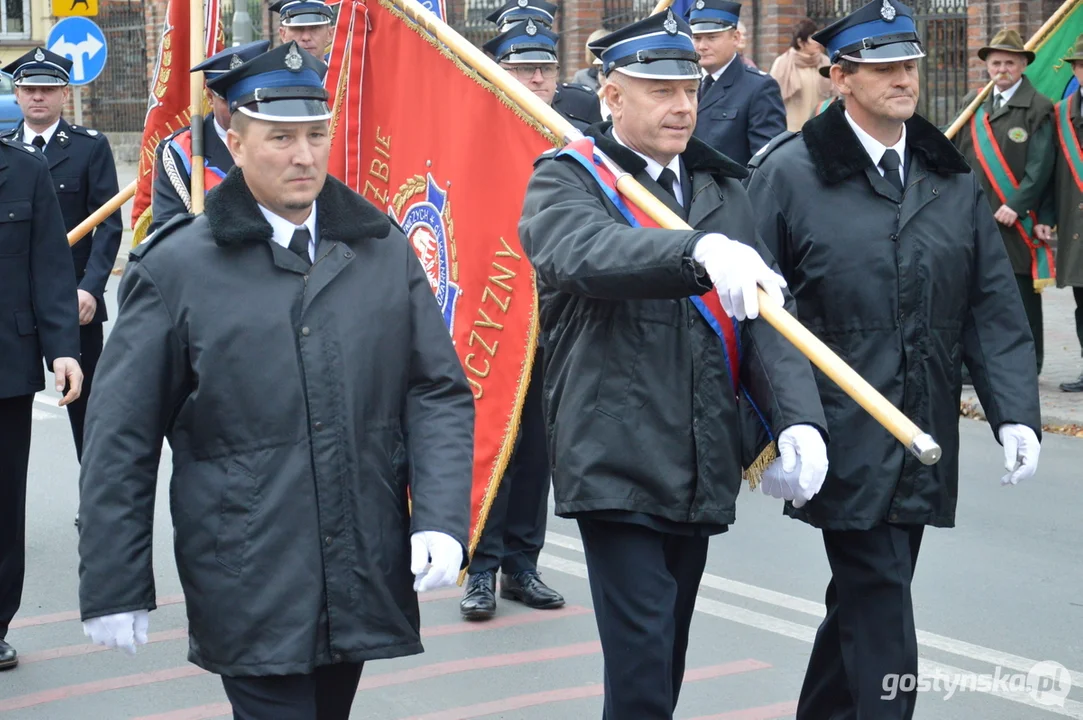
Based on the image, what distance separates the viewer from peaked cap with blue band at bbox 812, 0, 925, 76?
4.38m

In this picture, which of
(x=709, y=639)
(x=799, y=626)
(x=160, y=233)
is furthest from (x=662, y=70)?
(x=799, y=626)

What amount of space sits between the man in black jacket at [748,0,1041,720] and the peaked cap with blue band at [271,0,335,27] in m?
3.00

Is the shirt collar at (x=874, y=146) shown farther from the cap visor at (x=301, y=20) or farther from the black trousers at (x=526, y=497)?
the cap visor at (x=301, y=20)

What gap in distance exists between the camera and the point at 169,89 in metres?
6.76

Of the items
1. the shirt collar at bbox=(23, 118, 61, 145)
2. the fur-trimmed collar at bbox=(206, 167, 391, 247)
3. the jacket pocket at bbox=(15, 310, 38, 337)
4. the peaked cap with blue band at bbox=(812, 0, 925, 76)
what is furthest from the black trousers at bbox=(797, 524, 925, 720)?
the shirt collar at bbox=(23, 118, 61, 145)

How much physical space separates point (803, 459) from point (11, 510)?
314 cm

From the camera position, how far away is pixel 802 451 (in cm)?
380

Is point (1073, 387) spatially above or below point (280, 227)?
below

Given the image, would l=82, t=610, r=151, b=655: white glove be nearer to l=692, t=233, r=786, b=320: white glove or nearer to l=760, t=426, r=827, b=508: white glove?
l=692, t=233, r=786, b=320: white glove

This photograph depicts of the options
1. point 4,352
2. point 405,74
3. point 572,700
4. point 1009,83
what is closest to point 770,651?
point 572,700

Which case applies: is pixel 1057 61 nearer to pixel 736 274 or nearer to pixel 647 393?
pixel 647 393

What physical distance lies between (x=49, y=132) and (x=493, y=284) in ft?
10.5

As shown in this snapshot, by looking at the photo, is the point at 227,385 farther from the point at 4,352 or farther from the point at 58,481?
the point at 58,481

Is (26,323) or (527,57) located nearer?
(26,323)
